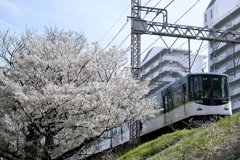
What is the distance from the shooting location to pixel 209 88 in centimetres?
1916

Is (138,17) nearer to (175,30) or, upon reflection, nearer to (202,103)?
(175,30)

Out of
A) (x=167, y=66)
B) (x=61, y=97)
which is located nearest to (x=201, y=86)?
(x=61, y=97)

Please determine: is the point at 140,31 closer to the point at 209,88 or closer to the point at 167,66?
the point at 209,88

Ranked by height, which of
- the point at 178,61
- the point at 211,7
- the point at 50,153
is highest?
the point at 211,7

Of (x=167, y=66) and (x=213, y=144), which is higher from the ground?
(x=167, y=66)

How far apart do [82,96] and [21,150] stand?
368 centimetres

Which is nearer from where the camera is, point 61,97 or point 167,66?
point 61,97

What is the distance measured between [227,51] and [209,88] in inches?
1277

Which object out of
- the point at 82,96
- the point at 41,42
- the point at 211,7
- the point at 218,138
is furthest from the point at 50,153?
the point at 211,7

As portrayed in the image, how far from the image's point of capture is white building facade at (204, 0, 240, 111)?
46812 mm

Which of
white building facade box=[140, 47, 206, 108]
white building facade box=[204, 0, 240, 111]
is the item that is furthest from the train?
white building facade box=[140, 47, 206, 108]

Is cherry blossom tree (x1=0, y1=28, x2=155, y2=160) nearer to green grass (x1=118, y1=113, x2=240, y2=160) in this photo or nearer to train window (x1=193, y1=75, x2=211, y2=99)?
train window (x1=193, y1=75, x2=211, y2=99)

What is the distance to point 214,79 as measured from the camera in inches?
758

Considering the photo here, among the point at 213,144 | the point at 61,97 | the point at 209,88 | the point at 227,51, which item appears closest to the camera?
the point at 213,144
